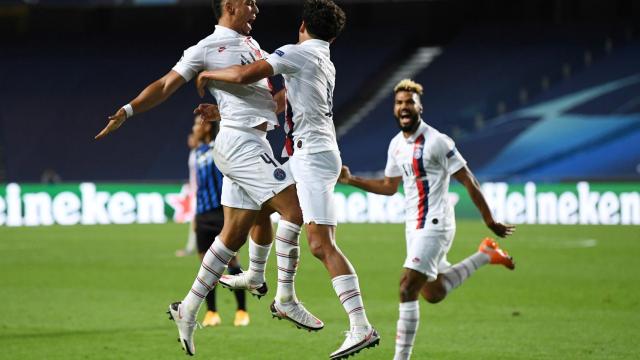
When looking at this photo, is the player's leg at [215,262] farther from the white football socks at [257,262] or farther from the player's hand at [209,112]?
the player's hand at [209,112]

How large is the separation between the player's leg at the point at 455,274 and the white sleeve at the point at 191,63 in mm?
3517

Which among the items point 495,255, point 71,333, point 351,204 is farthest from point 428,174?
point 351,204

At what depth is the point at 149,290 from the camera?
1545cm

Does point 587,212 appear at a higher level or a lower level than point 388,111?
lower

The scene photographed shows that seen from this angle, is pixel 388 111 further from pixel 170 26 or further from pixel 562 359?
pixel 562 359

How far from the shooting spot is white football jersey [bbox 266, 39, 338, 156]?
761 centimetres

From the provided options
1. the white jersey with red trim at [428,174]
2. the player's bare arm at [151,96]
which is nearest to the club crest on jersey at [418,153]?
the white jersey with red trim at [428,174]

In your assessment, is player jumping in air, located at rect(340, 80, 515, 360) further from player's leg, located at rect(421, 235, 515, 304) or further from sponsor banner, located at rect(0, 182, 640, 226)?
sponsor banner, located at rect(0, 182, 640, 226)

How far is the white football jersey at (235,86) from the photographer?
776 cm

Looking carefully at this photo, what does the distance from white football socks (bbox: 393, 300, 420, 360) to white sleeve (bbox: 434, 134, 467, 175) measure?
1.30 m

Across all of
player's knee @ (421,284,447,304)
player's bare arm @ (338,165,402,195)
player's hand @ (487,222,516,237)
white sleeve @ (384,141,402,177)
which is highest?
white sleeve @ (384,141,402,177)

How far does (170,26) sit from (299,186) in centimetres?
3291

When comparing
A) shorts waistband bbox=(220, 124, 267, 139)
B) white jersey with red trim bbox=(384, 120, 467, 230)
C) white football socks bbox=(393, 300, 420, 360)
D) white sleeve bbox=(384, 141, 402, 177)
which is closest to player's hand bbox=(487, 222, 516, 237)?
white jersey with red trim bbox=(384, 120, 467, 230)

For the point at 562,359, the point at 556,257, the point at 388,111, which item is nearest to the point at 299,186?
the point at 562,359
